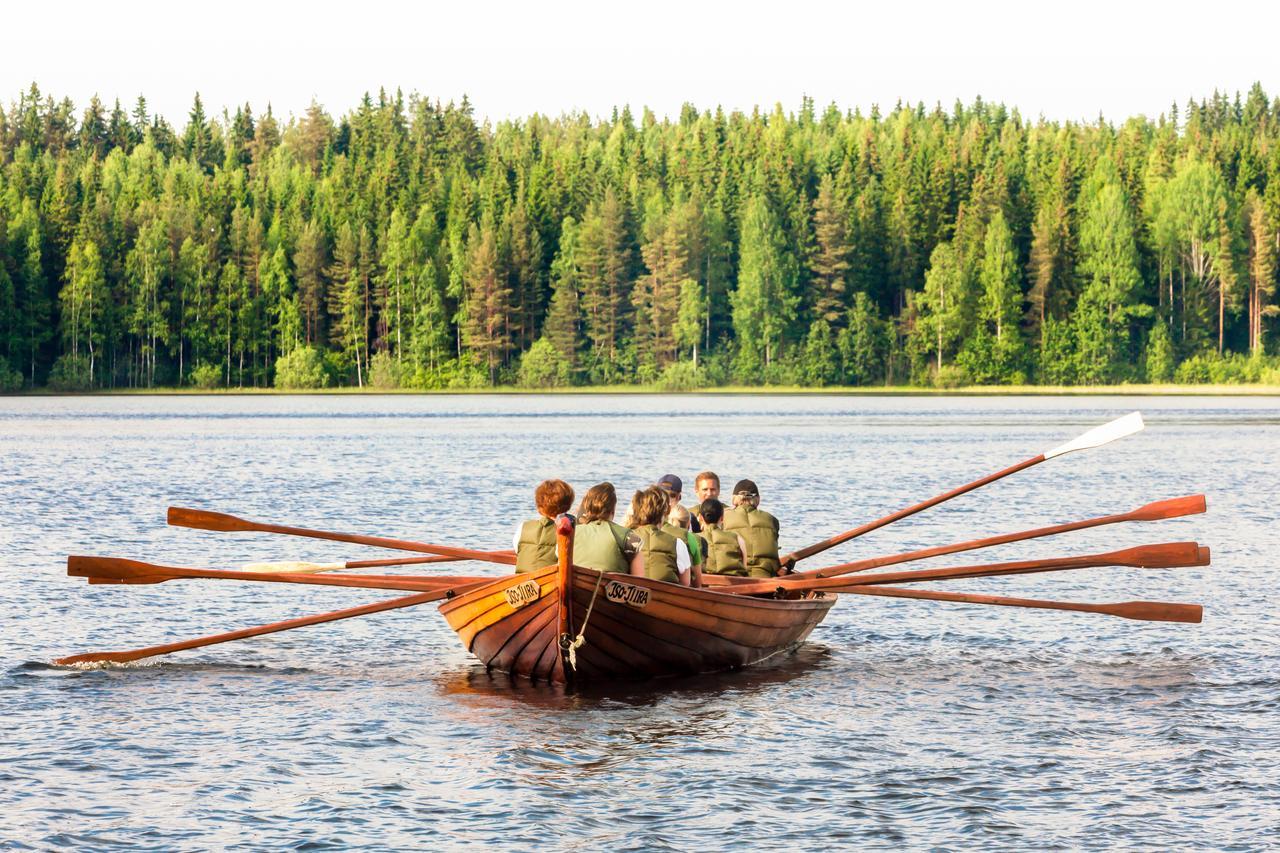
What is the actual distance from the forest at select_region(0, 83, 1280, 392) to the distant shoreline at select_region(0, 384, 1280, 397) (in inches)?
30.8

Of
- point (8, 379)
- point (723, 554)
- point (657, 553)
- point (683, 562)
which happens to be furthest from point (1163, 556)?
point (8, 379)

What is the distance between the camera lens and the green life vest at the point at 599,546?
15984mm

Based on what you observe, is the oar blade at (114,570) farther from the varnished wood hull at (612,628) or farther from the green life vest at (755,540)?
the green life vest at (755,540)

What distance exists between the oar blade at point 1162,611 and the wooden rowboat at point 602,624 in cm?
387

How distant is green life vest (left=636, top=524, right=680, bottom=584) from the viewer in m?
17.0

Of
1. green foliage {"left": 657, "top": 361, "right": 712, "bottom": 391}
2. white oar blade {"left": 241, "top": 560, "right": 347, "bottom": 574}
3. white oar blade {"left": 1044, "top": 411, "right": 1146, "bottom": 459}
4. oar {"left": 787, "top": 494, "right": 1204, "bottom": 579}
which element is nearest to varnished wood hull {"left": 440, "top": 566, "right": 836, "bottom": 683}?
oar {"left": 787, "top": 494, "right": 1204, "bottom": 579}

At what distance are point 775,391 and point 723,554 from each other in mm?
114470

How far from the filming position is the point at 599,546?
1600cm

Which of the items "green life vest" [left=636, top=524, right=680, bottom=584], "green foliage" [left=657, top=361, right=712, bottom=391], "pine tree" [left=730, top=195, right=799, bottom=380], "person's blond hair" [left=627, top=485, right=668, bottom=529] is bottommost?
"green life vest" [left=636, top=524, right=680, bottom=584]

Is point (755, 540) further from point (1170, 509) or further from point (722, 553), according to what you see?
point (1170, 509)

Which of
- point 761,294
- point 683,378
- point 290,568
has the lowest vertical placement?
point 290,568

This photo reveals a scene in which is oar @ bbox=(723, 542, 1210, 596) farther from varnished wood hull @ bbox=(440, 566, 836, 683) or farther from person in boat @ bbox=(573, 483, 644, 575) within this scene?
person in boat @ bbox=(573, 483, 644, 575)

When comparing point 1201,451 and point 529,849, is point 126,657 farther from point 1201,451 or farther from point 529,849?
point 1201,451

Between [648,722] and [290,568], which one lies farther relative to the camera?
[290,568]
